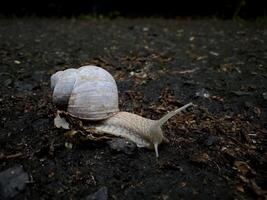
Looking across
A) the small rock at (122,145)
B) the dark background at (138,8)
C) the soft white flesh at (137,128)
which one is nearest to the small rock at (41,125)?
the soft white flesh at (137,128)

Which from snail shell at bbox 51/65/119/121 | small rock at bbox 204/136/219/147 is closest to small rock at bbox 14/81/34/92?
snail shell at bbox 51/65/119/121

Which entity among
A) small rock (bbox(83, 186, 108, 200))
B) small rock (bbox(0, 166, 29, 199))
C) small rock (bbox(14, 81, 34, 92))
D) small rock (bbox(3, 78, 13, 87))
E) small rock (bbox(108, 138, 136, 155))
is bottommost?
small rock (bbox(83, 186, 108, 200))

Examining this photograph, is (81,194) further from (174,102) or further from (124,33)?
(124,33)

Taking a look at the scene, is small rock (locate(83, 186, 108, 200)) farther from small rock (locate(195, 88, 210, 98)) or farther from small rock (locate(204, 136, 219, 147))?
small rock (locate(195, 88, 210, 98))

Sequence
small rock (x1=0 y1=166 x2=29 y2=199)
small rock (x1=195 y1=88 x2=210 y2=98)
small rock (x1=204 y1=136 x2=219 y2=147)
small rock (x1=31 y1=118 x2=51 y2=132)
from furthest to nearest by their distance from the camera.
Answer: small rock (x1=195 y1=88 x2=210 y2=98) < small rock (x1=31 y1=118 x2=51 y2=132) < small rock (x1=204 y1=136 x2=219 y2=147) < small rock (x1=0 y1=166 x2=29 y2=199)

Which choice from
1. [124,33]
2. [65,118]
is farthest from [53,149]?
[124,33]

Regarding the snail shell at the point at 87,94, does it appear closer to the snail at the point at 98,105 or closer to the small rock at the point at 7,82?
the snail at the point at 98,105
